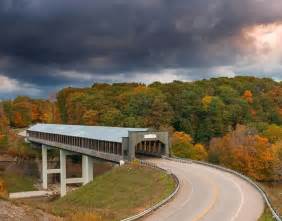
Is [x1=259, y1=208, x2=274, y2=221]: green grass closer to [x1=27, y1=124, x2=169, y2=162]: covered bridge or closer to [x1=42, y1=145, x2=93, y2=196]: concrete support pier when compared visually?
[x1=27, y1=124, x2=169, y2=162]: covered bridge

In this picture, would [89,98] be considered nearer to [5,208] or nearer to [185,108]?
[185,108]

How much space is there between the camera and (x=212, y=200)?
98.3ft

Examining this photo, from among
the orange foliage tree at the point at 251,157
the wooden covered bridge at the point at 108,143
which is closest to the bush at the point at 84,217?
the wooden covered bridge at the point at 108,143

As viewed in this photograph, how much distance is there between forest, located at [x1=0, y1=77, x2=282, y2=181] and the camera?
6606 cm

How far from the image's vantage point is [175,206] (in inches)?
1134

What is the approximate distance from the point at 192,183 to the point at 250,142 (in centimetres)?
3294

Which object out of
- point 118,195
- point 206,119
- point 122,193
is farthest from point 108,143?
point 206,119

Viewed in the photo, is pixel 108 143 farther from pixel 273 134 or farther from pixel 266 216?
pixel 273 134

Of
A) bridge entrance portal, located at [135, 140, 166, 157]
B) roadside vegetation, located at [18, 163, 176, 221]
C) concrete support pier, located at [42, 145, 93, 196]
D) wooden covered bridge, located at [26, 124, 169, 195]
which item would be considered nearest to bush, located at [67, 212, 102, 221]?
roadside vegetation, located at [18, 163, 176, 221]

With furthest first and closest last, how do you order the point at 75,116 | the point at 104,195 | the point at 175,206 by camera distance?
the point at 75,116
the point at 104,195
the point at 175,206

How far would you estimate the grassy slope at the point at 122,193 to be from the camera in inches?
1198

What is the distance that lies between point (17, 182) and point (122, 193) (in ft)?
182

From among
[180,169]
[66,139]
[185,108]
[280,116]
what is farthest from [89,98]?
[180,169]

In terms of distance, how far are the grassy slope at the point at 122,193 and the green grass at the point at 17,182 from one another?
138 ft
